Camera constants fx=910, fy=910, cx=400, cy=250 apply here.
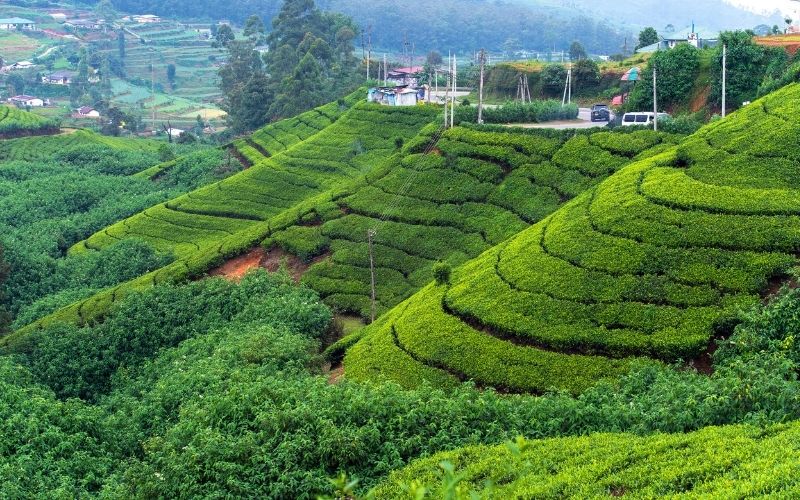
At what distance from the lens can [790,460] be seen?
33.1 feet

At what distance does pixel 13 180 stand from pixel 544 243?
3942 cm

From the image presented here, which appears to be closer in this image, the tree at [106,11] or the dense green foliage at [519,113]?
the dense green foliage at [519,113]

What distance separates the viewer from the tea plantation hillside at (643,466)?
1012 cm

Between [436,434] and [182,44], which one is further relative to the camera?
[182,44]

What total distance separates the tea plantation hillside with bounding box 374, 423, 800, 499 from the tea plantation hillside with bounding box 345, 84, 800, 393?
3755mm

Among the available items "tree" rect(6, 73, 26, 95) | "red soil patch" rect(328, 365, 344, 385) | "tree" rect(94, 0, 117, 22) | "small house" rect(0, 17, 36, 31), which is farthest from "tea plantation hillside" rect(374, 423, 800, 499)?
"tree" rect(94, 0, 117, 22)

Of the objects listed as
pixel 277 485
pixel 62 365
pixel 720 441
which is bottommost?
pixel 62 365

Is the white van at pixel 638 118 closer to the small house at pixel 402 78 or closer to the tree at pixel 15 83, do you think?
the small house at pixel 402 78

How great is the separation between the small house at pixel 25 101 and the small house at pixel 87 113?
549 cm

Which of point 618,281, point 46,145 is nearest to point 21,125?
point 46,145

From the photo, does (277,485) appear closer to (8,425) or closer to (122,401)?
(8,425)

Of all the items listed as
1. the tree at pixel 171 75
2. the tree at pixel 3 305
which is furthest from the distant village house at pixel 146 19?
the tree at pixel 3 305

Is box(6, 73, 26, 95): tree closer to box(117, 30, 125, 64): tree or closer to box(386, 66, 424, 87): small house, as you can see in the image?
box(117, 30, 125, 64): tree

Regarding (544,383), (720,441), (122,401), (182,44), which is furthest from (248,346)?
(182,44)
